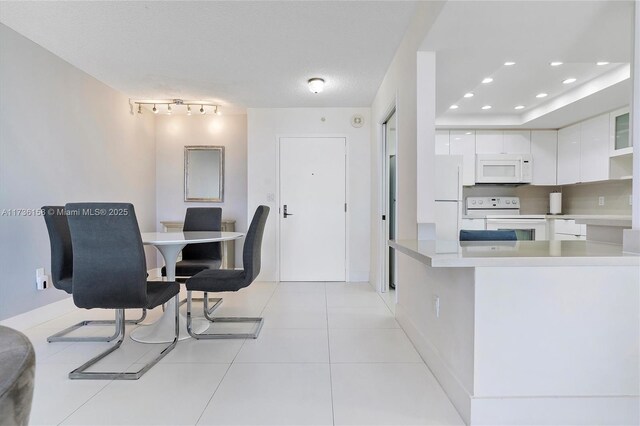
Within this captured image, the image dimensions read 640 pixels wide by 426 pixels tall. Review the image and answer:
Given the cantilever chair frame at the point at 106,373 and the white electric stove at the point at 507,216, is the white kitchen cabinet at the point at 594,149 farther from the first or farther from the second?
the cantilever chair frame at the point at 106,373

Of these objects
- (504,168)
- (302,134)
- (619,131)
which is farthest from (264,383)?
(619,131)

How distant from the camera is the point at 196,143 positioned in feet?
14.7

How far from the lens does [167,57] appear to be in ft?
9.09

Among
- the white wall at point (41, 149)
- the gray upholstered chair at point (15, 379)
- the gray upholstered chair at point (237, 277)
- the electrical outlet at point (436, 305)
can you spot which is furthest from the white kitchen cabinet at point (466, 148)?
the gray upholstered chair at point (15, 379)

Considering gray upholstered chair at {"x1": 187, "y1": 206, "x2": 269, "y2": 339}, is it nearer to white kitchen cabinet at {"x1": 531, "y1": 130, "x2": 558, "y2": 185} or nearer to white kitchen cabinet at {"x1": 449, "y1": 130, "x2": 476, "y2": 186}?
white kitchen cabinet at {"x1": 449, "y1": 130, "x2": 476, "y2": 186}

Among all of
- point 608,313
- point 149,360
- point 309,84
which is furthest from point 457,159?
point 149,360

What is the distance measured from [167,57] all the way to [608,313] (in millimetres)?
3450

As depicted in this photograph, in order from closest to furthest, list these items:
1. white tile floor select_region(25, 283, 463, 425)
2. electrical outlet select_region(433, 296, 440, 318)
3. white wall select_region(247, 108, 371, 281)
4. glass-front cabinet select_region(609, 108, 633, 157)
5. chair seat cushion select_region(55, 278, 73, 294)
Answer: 1. white tile floor select_region(25, 283, 463, 425)
2. electrical outlet select_region(433, 296, 440, 318)
3. chair seat cushion select_region(55, 278, 73, 294)
4. glass-front cabinet select_region(609, 108, 633, 157)
5. white wall select_region(247, 108, 371, 281)

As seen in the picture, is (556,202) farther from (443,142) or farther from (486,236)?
(486,236)

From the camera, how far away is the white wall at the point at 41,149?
2.37 meters

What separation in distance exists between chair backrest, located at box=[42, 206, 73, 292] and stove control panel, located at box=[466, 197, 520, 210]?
4.82 meters

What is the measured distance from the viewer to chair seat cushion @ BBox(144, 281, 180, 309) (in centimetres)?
187

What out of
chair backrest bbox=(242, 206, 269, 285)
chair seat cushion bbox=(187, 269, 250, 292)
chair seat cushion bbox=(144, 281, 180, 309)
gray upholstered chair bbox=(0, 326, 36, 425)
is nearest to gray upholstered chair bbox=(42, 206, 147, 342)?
chair seat cushion bbox=(144, 281, 180, 309)

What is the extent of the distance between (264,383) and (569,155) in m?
4.88
